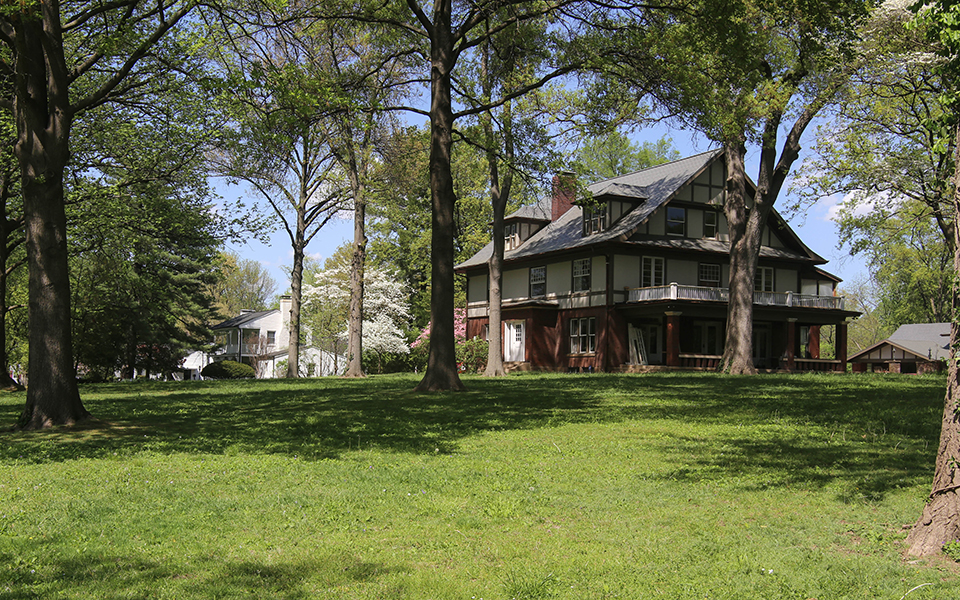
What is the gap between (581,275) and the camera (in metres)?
37.9

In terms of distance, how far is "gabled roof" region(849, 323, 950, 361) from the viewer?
5484 cm

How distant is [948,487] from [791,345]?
35668mm

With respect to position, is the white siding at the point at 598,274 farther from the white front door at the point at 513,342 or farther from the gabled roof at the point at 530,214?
the gabled roof at the point at 530,214

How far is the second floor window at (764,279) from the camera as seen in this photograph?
3938cm

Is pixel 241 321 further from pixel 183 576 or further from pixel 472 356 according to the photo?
pixel 183 576

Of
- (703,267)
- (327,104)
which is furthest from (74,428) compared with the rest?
(703,267)

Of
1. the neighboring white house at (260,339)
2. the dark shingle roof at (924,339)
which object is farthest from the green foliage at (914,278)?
the neighboring white house at (260,339)

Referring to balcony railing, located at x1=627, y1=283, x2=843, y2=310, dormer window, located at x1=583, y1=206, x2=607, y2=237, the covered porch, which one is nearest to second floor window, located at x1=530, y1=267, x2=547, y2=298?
dormer window, located at x1=583, y1=206, x2=607, y2=237

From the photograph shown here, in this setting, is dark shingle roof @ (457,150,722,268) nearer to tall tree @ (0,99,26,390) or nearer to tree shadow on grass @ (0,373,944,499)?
tree shadow on grass @ (0,373,944,499)

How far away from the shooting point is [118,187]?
22719 mm

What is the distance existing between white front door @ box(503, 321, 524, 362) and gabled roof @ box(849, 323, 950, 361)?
32.3 metres

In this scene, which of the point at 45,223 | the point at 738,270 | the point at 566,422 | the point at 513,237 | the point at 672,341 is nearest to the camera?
the point at 45,223

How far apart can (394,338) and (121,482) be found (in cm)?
3941

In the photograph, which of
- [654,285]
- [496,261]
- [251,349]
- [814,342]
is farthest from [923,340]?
[251,349]
